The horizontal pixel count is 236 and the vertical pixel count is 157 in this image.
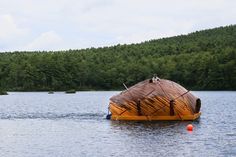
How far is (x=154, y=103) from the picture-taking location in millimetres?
79562

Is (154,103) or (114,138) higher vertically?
(154,103)

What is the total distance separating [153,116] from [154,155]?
98.9 feet

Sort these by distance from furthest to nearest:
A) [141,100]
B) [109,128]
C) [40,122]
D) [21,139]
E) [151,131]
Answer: [40,122] < [141,100] < [109,128] < [151,131] < [21,139]

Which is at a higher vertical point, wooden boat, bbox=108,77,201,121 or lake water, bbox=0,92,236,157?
wooden boat, bbox=108,77,201,121

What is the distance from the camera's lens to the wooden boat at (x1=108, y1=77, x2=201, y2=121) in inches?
3140

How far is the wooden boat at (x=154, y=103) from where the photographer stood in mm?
79750

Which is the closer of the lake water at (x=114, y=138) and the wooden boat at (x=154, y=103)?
the lake water at (x=114, y=138)

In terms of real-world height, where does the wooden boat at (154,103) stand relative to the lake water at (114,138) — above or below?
above

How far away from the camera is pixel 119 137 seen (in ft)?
209

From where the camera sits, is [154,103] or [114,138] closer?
[114,138]

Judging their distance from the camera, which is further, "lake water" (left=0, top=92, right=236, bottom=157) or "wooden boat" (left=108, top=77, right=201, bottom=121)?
"wooden boat" (left=108, top=77, right=201, bottom=121)

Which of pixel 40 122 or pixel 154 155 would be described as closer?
pixel 154 155

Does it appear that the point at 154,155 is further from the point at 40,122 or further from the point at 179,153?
the point at 40,122

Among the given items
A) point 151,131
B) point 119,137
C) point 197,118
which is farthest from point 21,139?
point 197,118
